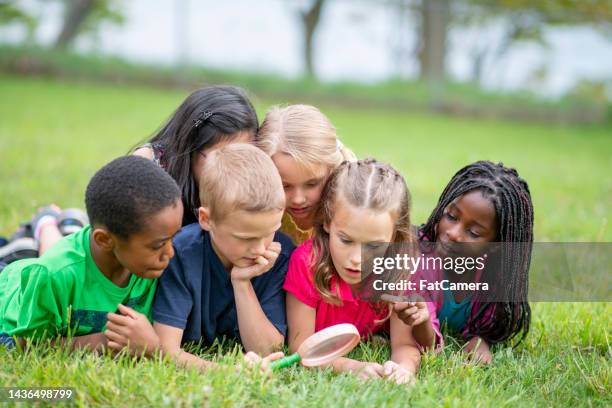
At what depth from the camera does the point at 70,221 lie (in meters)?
3.89

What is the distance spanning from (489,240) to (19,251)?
A: 7.80 ft

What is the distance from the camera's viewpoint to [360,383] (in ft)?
8.53

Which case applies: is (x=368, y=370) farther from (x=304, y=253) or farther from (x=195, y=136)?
(x=195, y=136)

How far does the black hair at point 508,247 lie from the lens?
3.16 m

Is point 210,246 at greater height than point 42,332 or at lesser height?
greater

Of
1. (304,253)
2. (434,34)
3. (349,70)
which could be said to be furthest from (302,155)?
(434,34)

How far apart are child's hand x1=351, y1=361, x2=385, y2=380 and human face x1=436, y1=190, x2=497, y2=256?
71 cm

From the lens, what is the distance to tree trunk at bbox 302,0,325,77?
16.8 m

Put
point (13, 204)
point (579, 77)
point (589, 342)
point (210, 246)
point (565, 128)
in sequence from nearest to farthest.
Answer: point (210, 246) → point (589, 342) → point (13, 204) → point (565, 128) → point (579, 77)

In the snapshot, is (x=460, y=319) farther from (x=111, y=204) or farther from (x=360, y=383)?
(x=111, y=204)

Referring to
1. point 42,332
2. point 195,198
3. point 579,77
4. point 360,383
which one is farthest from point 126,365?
point 579,77

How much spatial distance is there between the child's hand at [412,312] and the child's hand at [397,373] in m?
0.18

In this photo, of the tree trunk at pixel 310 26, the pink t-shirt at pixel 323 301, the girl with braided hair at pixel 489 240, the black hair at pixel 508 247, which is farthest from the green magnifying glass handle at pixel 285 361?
the tree trunk at pixel 310 26

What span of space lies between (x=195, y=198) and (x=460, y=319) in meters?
1.40
